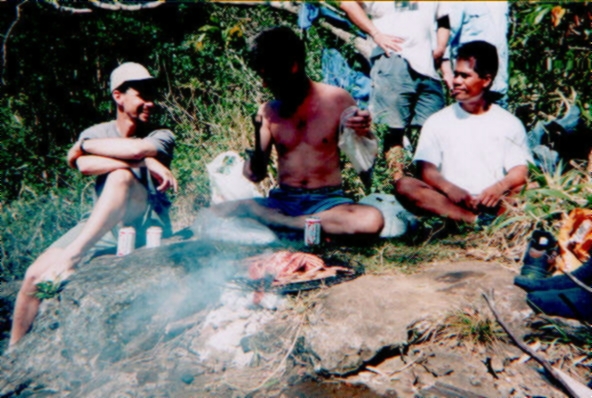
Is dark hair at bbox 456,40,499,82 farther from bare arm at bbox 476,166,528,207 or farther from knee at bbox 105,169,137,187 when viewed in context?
knee at bbox 105,169,137,187

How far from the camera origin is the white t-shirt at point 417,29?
14.4 feet

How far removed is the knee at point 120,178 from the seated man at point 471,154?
7.20 ft

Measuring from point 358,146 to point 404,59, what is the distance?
1.28 m

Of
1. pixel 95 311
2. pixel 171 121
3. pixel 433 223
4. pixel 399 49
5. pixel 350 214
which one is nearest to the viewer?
pixel 95 311

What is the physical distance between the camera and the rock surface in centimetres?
236

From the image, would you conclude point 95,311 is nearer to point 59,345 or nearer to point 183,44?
point 59,345

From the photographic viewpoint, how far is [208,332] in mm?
2965

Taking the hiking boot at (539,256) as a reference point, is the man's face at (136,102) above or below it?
above

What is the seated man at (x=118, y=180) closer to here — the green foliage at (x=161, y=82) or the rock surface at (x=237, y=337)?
the rock surface at (x=237, y=337)

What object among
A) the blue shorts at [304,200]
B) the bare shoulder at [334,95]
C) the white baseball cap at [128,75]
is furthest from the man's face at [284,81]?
the white baseball cap at [128,75]

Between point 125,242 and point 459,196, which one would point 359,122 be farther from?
point 125,242

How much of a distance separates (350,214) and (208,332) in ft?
4.70

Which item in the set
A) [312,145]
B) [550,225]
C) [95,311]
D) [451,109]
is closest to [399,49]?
[451,109]

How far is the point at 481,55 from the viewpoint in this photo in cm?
377
